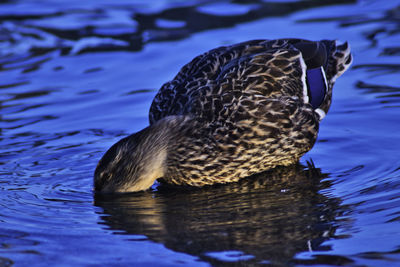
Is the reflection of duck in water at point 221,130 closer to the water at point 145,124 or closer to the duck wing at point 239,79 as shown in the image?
the duck wing at point 239,79

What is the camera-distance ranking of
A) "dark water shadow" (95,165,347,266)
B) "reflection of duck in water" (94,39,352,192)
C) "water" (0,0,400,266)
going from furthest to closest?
"reflection of duck in water" (94,39,352,192) → "water" (0,0,400,266) → "dark water shadow" (95,165,347,266)

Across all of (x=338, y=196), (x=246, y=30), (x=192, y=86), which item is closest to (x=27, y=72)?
(x=246, y=30)

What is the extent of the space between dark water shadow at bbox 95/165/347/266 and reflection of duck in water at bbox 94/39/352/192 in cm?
17

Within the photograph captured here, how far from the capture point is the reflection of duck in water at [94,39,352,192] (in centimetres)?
706

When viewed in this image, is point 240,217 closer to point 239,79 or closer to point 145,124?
point 239,79

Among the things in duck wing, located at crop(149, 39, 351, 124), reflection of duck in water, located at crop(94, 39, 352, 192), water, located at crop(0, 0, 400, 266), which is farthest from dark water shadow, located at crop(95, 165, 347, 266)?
duck wing, located at crop(149, 39, 351, 124)

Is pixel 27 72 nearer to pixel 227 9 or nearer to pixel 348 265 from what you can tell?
pixel 227 9

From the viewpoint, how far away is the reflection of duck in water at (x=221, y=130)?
7062mm

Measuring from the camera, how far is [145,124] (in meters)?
8.92

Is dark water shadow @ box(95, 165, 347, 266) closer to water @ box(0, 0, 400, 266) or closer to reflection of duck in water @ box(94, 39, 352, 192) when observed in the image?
water @ box(0, 0, 400, 266)

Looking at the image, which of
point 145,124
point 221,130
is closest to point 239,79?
point 221,130

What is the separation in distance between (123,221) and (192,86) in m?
1.72

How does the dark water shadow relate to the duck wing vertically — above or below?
below

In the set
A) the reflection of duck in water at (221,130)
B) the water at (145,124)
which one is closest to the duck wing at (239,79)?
the reflection of duck in water at (221,130)
